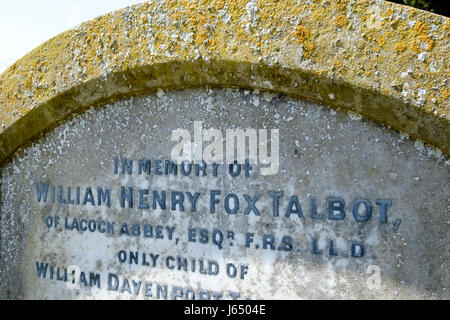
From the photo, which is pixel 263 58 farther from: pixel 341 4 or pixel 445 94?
pixel 445 94

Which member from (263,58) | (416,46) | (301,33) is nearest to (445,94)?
(416,46)

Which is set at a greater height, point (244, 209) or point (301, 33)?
point (301, 33)

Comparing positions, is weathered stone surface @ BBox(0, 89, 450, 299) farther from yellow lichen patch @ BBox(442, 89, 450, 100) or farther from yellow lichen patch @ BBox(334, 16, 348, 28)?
yellow lichen patch @ BBox(334, 16, 348, 28)

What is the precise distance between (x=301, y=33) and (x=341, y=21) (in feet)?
0.56

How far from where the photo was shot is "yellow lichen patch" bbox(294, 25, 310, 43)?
1.75 meters

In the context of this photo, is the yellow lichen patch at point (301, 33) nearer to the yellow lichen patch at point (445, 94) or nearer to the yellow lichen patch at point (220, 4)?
the yellow lichen patch at point (220, 4)

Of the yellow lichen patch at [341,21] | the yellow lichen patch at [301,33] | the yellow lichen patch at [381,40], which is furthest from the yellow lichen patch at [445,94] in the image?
the yellow lichen patch at [301,33]

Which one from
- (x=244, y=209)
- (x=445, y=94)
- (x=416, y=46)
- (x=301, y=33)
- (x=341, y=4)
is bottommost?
(x=244, y=209)

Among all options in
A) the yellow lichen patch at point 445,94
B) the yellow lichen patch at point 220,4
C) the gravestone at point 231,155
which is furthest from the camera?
the yellow lichen patch at point 220,4

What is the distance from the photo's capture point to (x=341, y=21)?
5.60 ft

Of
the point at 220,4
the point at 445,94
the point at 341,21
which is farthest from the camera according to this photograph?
the point at 220,4

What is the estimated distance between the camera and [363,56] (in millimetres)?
1668

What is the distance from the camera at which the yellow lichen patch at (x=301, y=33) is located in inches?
68.9
